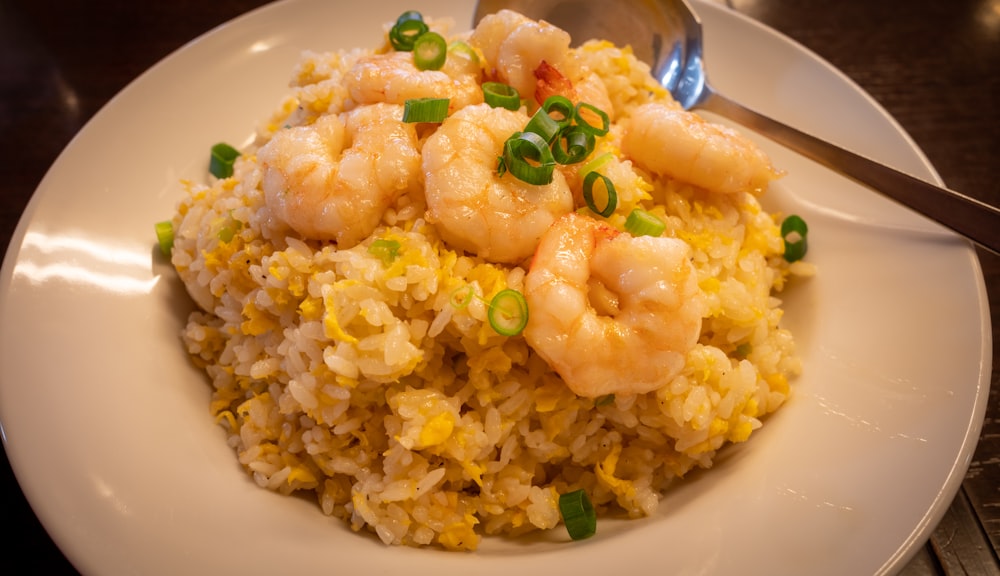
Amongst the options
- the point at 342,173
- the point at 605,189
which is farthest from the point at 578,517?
the point at 342,173

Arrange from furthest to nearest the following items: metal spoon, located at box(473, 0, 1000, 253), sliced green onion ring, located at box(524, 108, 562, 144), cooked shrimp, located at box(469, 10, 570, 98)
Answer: metal spoon, located at box(473, 0, 1000, 253), cooked shrimp, located at box(469, 10, 570, 98), sliced green onion ring, located at box(524, 108, 562, 144)

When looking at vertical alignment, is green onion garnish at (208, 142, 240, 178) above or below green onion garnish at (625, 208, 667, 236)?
below

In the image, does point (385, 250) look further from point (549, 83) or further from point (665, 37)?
point (665, 37)

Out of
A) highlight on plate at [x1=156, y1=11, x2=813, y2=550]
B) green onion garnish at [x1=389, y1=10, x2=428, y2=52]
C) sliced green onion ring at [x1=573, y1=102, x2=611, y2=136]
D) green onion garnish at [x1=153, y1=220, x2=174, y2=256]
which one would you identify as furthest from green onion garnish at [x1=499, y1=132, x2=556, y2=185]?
green onion garnish at [x1=153, y1=220, x2=174, y2=256]

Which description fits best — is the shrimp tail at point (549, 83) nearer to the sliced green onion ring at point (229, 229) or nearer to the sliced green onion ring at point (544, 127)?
the sliced green onion ring at point (544, 127)

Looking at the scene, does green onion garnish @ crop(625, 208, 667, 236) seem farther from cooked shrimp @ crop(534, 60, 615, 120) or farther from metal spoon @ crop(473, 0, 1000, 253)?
metal spoon @ crop(473, 0, 1000, 253)

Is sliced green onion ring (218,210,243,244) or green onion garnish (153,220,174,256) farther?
green onion garnish (153,220,174,256)

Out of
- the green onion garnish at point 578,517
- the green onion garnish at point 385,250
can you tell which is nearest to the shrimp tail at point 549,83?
the green onion garnish at point 385,250
